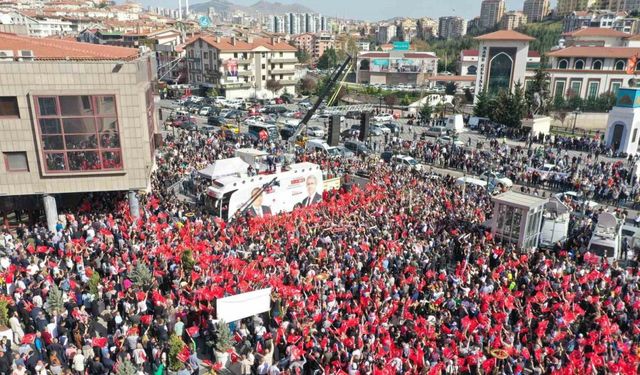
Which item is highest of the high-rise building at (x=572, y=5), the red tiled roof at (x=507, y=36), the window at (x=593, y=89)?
the high-rise building at (x=572, y=5)

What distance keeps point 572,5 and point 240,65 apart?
15711 centimetres

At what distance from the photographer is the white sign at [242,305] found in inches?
484

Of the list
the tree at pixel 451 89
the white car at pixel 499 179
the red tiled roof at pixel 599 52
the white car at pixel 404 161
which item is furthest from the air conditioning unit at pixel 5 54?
the tree at pixel 451 89

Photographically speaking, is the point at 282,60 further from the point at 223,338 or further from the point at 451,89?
the point at 223,338

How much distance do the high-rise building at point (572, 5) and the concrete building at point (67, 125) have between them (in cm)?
18648

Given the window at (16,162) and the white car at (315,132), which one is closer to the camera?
the window at (16,162)

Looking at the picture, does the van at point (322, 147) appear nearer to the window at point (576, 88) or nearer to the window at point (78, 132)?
the window at point (78, 132)

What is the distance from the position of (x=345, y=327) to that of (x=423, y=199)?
12512 mm

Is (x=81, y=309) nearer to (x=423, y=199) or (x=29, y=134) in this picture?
(x=29, y=134)

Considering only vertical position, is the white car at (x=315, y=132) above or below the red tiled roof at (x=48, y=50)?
below

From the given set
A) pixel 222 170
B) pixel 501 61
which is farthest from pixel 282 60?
pixel 222 170

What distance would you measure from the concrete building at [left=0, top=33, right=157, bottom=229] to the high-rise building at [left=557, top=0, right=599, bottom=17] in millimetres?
186475

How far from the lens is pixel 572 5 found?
182m

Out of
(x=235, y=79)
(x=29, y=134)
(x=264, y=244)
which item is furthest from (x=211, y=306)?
(x=235, y=79)
